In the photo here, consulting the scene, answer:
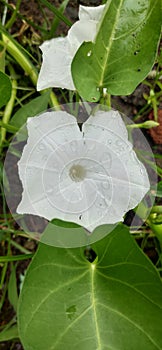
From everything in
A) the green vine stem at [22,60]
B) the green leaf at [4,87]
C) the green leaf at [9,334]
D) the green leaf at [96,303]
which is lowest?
the green leaf at [9,334]

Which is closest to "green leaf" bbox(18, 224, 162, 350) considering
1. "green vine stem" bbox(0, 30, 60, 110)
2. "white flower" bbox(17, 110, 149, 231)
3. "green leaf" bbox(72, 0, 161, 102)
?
"white flower" bbox(17, 110, 149, 231)

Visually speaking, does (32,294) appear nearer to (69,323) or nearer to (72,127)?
(69,323)

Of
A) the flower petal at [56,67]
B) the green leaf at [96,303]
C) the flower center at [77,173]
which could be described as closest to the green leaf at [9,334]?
the green leaf at [96,303]

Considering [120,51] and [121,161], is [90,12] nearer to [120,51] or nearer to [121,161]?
[120,51]

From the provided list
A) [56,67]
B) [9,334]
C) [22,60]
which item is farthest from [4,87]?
[9,334]

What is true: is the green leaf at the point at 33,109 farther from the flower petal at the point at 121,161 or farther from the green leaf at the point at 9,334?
the green leaf at the point at 9,334

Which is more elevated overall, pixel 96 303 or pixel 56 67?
pixel 56 67

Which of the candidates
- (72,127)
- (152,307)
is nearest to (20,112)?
(72,127)
